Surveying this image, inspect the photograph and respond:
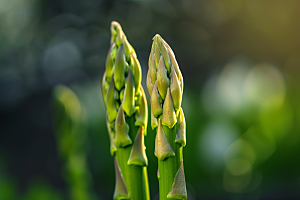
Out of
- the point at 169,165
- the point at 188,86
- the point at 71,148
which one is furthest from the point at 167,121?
the point at 188,86

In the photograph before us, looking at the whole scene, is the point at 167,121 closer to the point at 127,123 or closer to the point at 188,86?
the point at 127,123

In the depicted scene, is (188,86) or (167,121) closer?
(167,121)

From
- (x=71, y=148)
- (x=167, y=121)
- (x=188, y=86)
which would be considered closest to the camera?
(x=167, y=121)

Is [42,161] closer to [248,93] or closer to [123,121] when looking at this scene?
[248,93]

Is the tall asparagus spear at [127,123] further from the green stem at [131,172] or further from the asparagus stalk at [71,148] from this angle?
the asparagus stalk at [71,148]

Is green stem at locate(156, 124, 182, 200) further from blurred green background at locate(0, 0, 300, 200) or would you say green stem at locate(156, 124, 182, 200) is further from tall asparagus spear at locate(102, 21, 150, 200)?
blurred green background at locate(0, 0, 300, 200)

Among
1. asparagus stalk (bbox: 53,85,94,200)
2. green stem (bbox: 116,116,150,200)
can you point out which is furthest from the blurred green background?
green stem (bbox: 116,116,150,200)
